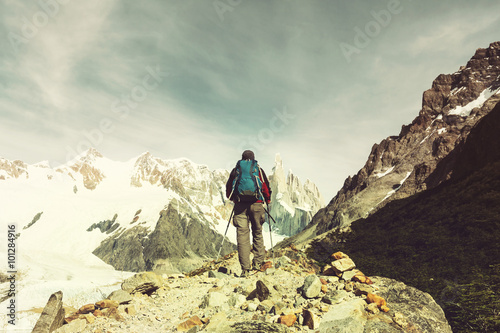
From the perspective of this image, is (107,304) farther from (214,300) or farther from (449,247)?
(449,247)

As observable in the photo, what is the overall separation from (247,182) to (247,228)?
6.54ft

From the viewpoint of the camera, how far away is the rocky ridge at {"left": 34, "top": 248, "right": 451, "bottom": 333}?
577 centimetres

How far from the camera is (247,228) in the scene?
10.9 m

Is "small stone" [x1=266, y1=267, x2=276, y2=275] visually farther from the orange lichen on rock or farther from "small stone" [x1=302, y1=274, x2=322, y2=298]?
the orange lichen on rock

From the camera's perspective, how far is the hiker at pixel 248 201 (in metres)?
10.6

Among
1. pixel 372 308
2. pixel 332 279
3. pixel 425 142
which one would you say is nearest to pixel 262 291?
pixel 332 279

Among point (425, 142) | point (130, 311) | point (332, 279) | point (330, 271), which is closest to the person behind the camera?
point (130, 311)

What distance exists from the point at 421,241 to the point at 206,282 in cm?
3151

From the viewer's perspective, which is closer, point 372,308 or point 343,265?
point 372,308

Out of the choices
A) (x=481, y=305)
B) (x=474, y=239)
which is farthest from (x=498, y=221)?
(x=481, y=305)

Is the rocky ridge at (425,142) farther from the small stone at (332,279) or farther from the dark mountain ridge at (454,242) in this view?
the small stone at (332,279)

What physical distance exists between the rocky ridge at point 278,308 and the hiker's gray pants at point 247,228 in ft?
5.71

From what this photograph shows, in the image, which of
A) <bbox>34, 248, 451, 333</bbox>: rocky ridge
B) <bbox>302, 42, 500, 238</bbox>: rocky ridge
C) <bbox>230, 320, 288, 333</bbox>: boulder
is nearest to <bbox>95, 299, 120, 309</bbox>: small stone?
<bbox>34, 248, 451, 333</bbox>: rocky ridge

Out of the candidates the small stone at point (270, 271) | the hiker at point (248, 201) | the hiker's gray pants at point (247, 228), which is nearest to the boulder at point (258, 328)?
the small stone at point (270, 271)
